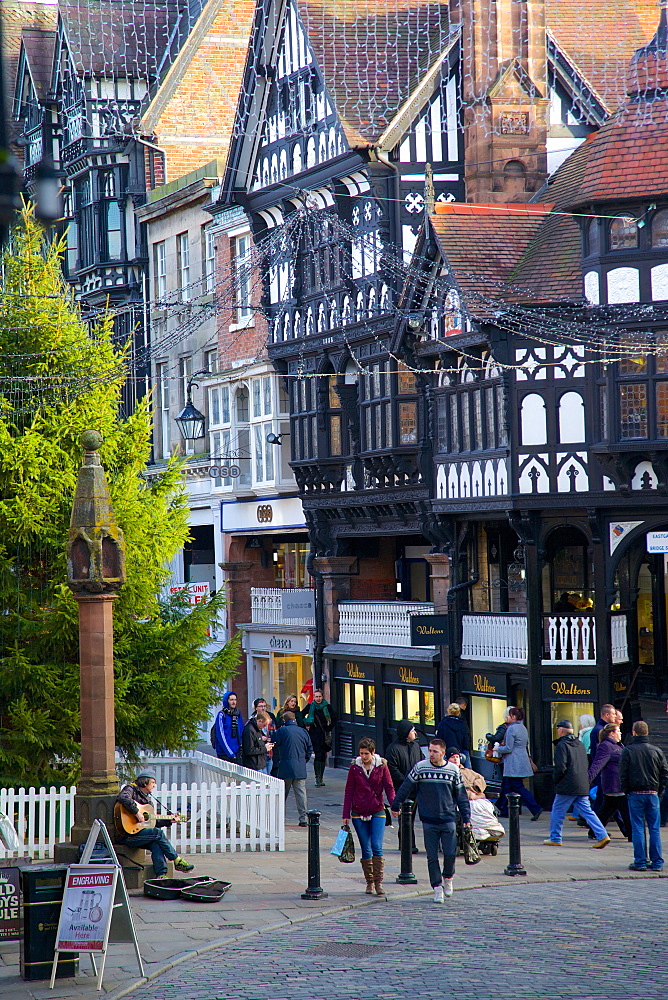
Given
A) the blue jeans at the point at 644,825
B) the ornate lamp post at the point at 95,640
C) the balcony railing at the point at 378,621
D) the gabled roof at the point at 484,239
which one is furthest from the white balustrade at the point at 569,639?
the ornate lamp post at the point at 95,640

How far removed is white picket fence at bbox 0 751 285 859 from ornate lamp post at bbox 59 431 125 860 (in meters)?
2.10

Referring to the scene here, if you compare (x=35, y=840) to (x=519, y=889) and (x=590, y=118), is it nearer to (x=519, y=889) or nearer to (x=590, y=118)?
(x=519, y=889)

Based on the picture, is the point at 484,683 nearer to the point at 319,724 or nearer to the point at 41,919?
the point at 319,724

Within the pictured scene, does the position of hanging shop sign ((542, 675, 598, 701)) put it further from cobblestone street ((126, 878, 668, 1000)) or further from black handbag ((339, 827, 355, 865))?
black handbag ((339, 827, 355, 865))

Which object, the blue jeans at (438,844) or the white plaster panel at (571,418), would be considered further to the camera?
the white plaster panel at (571,418)

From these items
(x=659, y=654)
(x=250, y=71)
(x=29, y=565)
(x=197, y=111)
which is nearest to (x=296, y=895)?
(x=29, y=565)

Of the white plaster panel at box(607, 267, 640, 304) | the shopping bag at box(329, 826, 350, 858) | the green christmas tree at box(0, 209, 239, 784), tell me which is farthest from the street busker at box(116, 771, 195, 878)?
the white plaster panel at box(607, 267, 640, 304)

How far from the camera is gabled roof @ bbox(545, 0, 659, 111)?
101ft

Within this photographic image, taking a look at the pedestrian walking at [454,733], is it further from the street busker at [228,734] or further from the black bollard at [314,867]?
the black bollard at [314,867]

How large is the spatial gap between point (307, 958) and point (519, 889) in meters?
4.29

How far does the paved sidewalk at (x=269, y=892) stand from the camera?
12.8 meters

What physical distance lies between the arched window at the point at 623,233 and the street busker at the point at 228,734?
33.6 feet

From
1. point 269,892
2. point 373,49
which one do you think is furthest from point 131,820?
point 373,49

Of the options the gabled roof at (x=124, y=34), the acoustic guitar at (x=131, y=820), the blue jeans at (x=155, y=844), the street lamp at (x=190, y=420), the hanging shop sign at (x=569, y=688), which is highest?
the gabled roof at (x=124, y=34)
